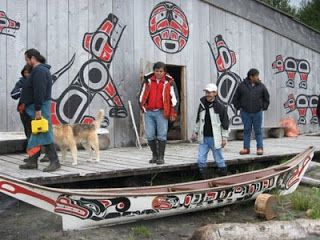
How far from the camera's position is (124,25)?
11562 millimetres

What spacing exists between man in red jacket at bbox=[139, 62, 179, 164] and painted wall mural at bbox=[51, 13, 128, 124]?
2.78 meters

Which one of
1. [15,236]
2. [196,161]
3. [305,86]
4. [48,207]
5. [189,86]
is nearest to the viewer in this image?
[48,207]

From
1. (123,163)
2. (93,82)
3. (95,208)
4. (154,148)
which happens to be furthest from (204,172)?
(93,82)

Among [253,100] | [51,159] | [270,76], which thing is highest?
[270,76]

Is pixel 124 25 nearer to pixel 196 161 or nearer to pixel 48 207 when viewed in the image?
pixel 196 161

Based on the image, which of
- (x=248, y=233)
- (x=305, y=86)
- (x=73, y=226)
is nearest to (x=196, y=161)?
(x=248, y=233)

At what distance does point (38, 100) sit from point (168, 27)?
20.5ft

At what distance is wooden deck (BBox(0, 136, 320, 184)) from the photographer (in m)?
6.98

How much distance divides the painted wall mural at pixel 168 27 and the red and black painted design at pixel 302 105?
15.5 feet

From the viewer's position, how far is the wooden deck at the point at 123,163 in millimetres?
6977

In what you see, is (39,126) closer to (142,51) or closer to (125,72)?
(125,72)

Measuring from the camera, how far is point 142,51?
467 inches

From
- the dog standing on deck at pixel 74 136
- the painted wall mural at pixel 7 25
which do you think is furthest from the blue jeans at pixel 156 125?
the painted wall mural at pixel 7 25

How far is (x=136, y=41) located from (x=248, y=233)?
261 inches
